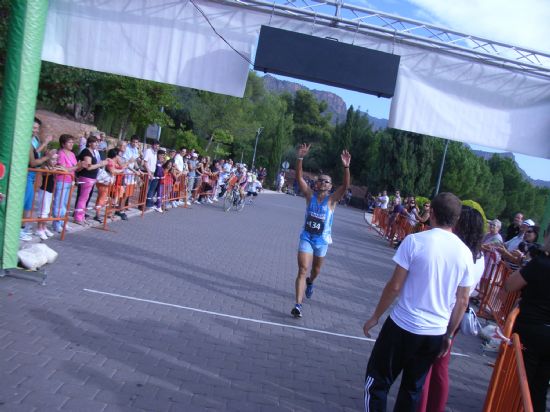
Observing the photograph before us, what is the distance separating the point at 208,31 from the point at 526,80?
4.51 m

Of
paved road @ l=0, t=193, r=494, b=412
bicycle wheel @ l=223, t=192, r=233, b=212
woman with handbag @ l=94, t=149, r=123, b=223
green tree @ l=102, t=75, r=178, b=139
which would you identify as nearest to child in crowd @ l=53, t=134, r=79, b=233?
paved road @ l=0, t=193, r=494, b=412

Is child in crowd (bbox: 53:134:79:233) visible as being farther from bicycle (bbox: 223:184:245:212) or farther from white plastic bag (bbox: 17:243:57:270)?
bicycle (bbox: 223:184:245:212)

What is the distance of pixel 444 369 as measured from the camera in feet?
12.4

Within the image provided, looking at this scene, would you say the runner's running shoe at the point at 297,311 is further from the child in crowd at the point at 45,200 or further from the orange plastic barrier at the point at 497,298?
the child in crowd at the point at 45,200

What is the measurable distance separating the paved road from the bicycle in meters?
9.72

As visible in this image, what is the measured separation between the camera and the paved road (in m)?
3.91

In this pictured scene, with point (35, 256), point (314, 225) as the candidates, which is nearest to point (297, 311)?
point (314, 225)

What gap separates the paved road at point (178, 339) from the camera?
3908 millimetres

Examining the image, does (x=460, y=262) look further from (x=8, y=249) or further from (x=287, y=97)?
(x=287, y=97)

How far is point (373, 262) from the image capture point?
44.6 feet

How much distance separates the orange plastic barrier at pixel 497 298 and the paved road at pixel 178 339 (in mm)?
1057

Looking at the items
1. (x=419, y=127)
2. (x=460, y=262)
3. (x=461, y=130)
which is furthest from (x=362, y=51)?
(x=460, y=262)

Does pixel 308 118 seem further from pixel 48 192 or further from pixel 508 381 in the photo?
pixel 508 381

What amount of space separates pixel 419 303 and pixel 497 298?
5687 mm
